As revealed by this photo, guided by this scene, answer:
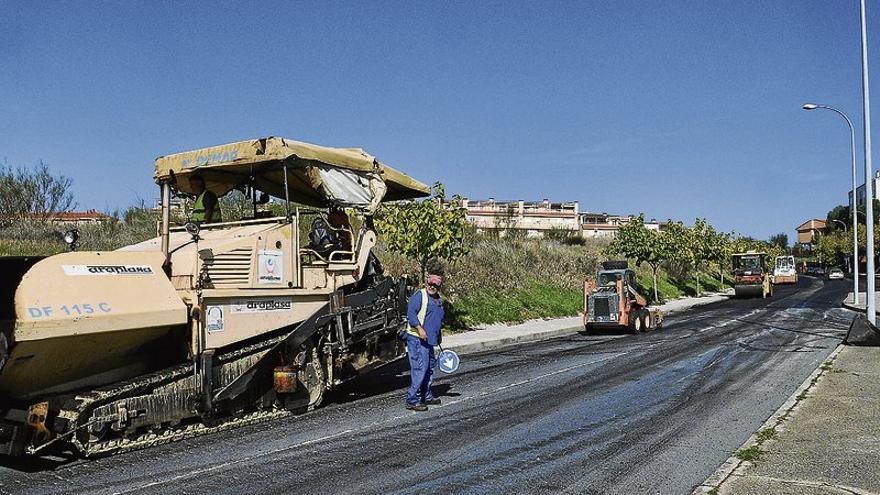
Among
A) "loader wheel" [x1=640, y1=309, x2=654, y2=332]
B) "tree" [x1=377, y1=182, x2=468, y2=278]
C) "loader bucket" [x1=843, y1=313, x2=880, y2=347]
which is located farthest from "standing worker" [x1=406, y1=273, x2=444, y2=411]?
"loader wheel" [x1=640, y1=309, x2=654, y2=332]

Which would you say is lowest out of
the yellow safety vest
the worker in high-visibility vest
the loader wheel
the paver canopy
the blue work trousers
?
the loader wheel

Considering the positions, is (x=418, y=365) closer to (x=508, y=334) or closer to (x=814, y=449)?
(x=814, y=449)

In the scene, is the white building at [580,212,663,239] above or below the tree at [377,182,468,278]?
above

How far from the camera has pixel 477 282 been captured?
2495 centimetres

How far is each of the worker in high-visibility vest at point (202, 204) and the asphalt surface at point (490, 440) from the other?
2758mm

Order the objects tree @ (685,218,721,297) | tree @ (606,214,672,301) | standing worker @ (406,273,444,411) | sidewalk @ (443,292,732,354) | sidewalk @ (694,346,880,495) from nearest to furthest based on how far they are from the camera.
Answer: sidewalk @ (694,346,880,495)
standing worker @ (406,273,444,411)
sidewalk @ (443,292,732,354)
tree @ (606,214,672,301)
tree @ (685,218,721,297)

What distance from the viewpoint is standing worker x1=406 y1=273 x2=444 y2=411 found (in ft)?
28.3

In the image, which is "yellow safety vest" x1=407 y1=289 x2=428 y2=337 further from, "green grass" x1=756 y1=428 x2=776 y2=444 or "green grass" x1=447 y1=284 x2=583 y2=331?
"green grass" x1=447 y1=284 x2=583 y2=331

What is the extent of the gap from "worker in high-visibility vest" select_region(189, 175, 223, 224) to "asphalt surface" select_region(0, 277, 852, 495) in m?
2.76

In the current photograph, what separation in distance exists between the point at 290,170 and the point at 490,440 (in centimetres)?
401

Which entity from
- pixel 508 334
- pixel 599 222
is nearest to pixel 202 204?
pixel 508 334

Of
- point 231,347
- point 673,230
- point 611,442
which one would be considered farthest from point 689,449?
point 673,230

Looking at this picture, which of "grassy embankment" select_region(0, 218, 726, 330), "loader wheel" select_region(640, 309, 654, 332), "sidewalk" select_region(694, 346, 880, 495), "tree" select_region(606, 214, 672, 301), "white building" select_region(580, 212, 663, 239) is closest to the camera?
"sidewalk" select_region(694, 346, 880, 495)

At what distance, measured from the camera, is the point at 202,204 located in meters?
8.95
